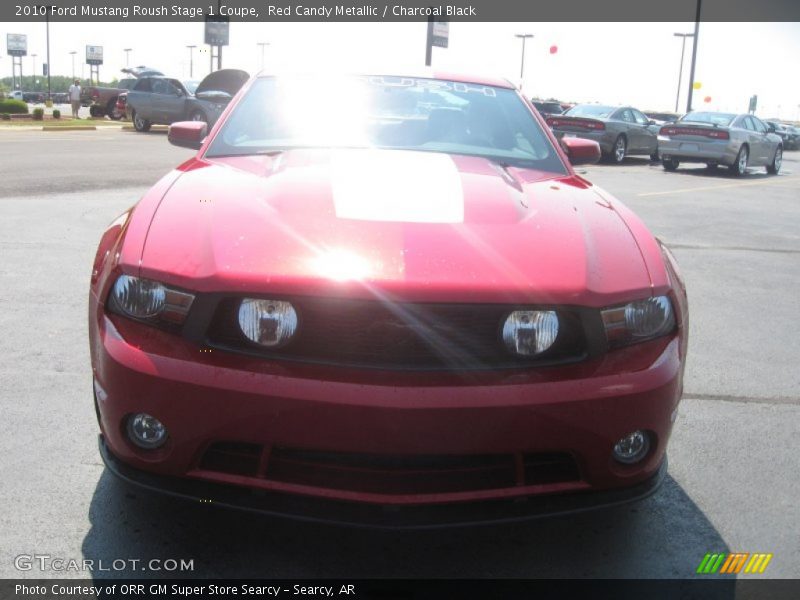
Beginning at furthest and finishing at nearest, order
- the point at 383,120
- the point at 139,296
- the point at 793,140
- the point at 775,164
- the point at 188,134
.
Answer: the point at 793,140 → the point at 775,164 → the point at 188,134 → the point at 383,120 → the point at 139,296

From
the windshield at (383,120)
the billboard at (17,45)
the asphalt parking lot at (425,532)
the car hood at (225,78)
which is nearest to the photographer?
the asphalt parking lot at (425,532)

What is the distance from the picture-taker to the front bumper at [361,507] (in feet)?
7.64

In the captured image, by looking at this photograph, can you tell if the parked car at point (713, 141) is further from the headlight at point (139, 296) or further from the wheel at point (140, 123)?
the headlight at point (139, 296)

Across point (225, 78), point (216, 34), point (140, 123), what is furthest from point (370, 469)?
point (216, 34)

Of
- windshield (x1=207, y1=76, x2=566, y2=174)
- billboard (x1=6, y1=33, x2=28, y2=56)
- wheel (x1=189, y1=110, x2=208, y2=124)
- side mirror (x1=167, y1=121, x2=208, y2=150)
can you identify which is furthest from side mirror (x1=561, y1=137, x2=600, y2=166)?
billboard (x1=6, y1=33, x2=28, y2=56)

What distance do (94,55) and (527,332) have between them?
107590 millimetres

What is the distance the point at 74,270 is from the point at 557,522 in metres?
4.37

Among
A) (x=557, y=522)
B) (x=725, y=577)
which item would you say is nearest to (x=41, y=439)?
(x=557, y=522)

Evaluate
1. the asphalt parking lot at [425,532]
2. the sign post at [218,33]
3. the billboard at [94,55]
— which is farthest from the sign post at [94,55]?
the asphalt parking lot at [425,532]

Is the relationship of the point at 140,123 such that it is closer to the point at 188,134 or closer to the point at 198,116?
the point at 198,116

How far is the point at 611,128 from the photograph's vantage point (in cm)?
2131

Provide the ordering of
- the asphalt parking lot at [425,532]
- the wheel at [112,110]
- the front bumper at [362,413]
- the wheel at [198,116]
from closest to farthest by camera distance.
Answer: the front bumper at [362,413]
the asphalt parking lot at [425,532]
the wheel at [198,116]
the wheel at [112,110]

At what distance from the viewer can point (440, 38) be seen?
39594 mm

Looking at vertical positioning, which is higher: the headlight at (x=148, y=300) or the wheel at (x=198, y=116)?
the headlight at (x=148, y=300)
